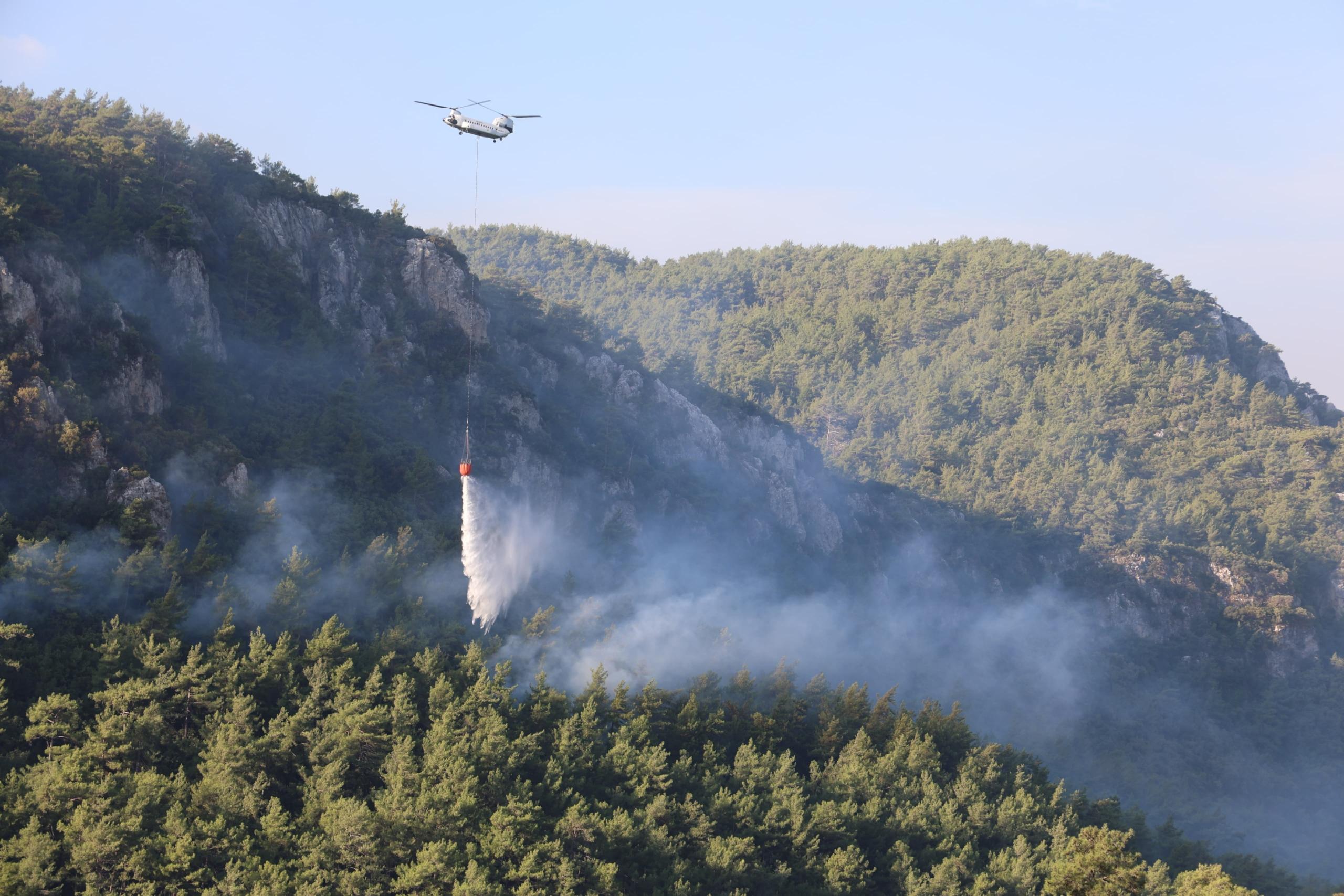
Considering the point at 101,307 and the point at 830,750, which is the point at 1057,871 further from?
the point at 101,307

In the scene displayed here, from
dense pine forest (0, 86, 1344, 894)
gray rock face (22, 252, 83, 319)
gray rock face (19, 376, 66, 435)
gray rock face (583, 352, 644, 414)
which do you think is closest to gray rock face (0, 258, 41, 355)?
dense pine forest (0, 86, 1344, 894)

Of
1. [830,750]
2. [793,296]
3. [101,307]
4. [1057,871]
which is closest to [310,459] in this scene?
[101,307]

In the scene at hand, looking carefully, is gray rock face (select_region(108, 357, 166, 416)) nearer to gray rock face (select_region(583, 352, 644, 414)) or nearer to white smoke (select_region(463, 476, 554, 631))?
white smoke (select_region(463, 476, 554, 631))

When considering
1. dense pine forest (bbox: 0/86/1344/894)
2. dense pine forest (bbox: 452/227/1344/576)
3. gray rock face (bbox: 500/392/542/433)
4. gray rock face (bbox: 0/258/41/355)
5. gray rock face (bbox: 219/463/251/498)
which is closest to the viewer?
dense pine forest (bbox: 0/86/1344/894)

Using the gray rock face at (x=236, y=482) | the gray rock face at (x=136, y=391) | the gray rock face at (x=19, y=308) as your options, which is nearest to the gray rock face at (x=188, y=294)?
the gray rock face at (x=136, y=391)

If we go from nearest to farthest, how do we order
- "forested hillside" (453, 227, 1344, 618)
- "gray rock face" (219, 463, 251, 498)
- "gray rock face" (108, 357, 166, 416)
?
"gray rock face" (108, 357, 166, 416) < "gray rock face" (219, 463, 251, 498) < "forested hillside" (453, 227, 1344, 618)

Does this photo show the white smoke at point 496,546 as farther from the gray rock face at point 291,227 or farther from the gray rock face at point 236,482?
the gray rock face at point 291,227
